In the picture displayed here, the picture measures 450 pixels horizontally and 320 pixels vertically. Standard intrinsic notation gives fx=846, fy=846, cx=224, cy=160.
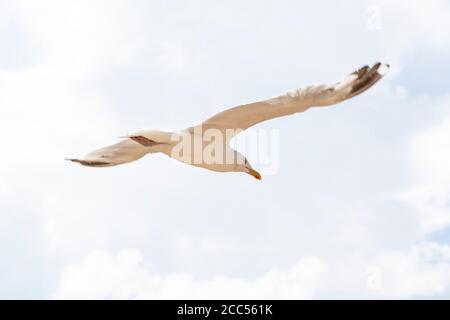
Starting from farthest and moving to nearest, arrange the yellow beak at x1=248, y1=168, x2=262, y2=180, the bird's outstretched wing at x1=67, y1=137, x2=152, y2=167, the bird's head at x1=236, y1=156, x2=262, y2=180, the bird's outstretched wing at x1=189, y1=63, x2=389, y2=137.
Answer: the yellow beak at x1=248, y1=168, x2=262, y2=180 → the bird's head at x1=236, y1=156, x2=262, y2=180 → the bird's outstretched wing at x1=67, y1=137, x2=152, y2=167 → the bird's outstretched wing at x1=189, y1=63, x2=389, y2=137

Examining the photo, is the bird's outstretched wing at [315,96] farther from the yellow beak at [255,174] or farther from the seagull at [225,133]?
the yellow beak at [255,174]

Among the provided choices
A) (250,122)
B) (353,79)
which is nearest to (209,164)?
(250,122)

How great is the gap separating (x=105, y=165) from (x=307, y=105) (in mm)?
3296

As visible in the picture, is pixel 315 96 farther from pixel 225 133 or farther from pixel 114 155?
pixel 114 155

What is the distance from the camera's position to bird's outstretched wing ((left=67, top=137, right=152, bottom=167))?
37.4 ft

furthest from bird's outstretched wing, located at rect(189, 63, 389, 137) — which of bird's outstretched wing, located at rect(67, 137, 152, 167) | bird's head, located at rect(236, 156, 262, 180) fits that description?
bird's outstretched wing, located at rect(67, 137, 152, 167)

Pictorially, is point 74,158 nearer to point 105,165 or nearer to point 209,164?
point 105,165

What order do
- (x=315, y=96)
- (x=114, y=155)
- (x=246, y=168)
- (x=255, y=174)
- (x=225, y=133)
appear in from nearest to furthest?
(x=315, y=96) < (x=225, y=133) < (x=114, y=155) < (x=246, y=168) < (x=255, y=174)

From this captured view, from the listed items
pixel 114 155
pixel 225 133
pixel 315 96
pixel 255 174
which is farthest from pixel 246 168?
pixel 315 96

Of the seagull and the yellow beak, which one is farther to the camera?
the yellow beak

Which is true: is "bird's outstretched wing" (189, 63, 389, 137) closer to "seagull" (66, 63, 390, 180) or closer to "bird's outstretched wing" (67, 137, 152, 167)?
"seagull" (66, 63, 390, 180)

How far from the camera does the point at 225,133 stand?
1080 cm

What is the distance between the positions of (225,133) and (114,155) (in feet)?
5.50

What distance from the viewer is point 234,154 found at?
A: 11484 mm
